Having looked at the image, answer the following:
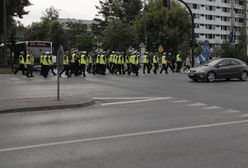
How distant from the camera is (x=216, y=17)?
11512 cm

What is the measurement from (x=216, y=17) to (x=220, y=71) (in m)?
93.5

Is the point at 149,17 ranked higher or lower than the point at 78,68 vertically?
higher

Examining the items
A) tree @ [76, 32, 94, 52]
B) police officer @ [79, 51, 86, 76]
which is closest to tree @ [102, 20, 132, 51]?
tree @ [76, 32, 94, 52]

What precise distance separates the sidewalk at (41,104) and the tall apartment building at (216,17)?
320 feet

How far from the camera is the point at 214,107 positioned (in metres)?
13.5

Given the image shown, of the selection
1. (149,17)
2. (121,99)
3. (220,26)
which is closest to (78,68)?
(121,99)

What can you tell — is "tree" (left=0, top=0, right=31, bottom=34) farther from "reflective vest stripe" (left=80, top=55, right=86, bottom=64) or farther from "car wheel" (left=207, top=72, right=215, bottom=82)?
"car wheel" (left=207, top=72, right=215, bottom=82)

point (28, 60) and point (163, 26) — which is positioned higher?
point (163, 26)

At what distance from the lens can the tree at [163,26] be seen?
2584 inches

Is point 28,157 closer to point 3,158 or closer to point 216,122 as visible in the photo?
point 3,158

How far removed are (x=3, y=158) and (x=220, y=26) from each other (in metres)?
114

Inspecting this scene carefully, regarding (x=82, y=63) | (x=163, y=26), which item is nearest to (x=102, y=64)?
(x=82, y=63)

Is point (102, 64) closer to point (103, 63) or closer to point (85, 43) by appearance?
point (103, 63)

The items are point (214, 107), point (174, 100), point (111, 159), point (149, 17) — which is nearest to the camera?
point (111, 159)
